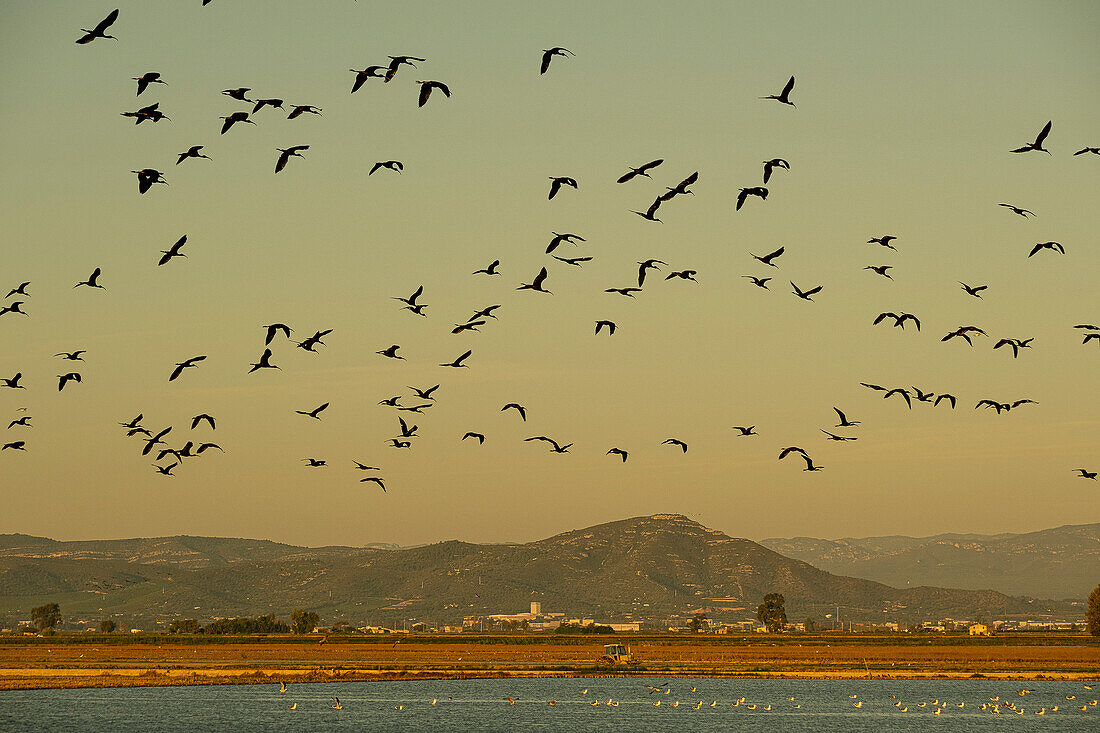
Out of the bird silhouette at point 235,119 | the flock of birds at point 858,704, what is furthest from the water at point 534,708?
the bird silhouette at point 235,119

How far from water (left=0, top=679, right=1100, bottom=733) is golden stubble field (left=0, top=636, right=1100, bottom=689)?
2.87 m

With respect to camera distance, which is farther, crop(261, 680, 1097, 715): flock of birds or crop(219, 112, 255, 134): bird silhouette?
crop(261, 680, 1097, 715): flock of birds

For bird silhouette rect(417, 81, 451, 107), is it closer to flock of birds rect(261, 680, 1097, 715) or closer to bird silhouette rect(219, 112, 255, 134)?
bird silhouette rect(219, 112, 255, 134)

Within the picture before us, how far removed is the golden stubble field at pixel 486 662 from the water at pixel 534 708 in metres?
2.87

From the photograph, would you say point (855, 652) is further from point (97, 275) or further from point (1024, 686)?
point (97, 275)

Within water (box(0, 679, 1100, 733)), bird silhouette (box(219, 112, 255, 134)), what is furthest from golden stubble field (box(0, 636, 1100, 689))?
bird silhouette (box(219, 112, 255, 134))

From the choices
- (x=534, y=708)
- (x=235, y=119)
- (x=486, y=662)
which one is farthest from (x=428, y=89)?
(x=486, y=662)

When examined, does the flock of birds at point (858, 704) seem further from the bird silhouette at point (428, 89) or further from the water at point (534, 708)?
the bird silhouette at point (428, 89)

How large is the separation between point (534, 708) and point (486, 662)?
45.7 meters

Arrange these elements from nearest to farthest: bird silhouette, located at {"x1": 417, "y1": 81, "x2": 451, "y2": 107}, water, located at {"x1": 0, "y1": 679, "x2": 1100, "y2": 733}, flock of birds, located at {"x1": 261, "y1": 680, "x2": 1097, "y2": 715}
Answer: bird silhouette, located at {"x1": 417, "y1": 81, "x2": 451, "y2": 107} → water, located at {"x1": 0, "y1": 679, "x2": 1100, "y2": 733} → flock of birds, located at {"x1": 261, "y1": 680, "x2": 1097, "y2": 715}

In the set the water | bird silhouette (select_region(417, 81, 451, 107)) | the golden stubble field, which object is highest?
bird silhouette (select_region(417, 81, 451, 107))

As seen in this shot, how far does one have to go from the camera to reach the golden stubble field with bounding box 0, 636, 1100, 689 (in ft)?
425

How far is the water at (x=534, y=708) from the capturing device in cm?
9450

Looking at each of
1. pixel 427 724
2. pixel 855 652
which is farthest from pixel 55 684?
pixel 855 652
